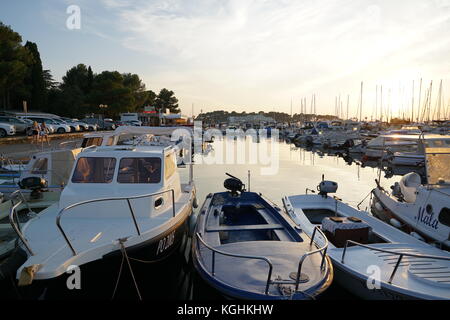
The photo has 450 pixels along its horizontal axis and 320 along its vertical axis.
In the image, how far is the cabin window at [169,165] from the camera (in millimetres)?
7770

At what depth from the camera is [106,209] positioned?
641cm

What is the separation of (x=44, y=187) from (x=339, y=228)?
936 centimetres

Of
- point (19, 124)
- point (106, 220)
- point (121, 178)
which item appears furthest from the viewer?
point (19, 124)

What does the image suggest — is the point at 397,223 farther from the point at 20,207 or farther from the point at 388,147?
the point at 388,147

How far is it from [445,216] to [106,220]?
7.88m

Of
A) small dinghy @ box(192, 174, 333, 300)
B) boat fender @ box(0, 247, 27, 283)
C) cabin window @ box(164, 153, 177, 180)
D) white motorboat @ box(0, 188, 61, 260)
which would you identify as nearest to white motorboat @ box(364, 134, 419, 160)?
small dinghy @ box(192, 174, 333, 300)

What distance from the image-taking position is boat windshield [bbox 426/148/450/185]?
810 cm

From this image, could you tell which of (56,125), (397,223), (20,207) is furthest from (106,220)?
(56,125)

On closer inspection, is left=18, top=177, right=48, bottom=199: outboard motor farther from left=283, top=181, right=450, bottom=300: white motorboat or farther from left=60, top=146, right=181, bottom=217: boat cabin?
left=283, top=181, right=450, bottom=300: white motorboat

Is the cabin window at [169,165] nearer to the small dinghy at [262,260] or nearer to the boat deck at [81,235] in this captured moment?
the boat deck at [81,235]

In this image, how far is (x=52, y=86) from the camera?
2613 inches

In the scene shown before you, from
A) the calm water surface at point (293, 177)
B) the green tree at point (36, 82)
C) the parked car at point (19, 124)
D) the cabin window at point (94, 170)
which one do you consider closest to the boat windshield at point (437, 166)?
the calm water surface at point (293, 177)

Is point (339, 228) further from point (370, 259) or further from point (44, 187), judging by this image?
point (44, 187)
